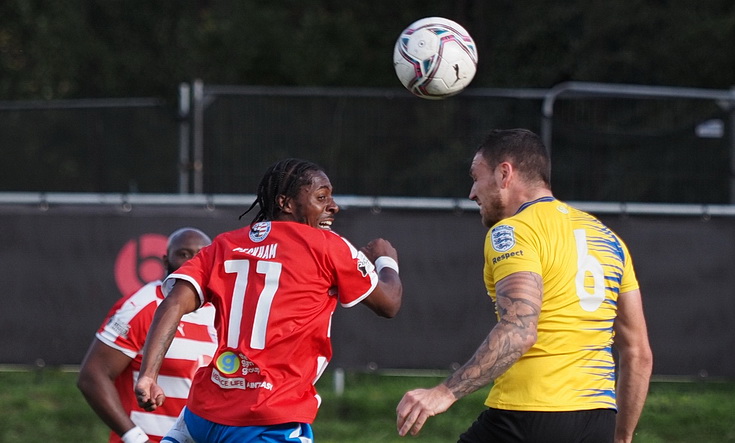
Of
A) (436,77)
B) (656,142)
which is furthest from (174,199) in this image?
(656,142)

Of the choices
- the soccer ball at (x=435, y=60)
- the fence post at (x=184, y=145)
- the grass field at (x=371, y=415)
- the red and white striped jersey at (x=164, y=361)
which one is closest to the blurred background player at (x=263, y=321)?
the red and white striped jersey at (x=164, y=361)

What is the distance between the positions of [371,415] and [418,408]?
5.95 meters

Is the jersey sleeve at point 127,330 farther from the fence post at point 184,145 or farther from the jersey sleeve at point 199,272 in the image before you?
the fence post at point 184,145

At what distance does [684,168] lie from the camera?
10906 mm

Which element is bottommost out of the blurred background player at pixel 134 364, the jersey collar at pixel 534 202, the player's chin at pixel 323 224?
the blurred background player at pixel 134 364

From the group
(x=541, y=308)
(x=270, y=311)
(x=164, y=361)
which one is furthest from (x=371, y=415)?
(x=541, y=308)

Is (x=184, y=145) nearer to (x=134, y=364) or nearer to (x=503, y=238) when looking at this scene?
(x=134, y=364)

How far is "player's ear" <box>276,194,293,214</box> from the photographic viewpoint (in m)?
4.98

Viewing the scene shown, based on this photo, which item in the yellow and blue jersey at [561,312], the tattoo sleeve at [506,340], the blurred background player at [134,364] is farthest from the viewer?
the blurred background player at [134,364]

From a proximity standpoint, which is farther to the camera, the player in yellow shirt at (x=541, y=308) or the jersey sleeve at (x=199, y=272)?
the jersey sleeve at (x=199, y=272)

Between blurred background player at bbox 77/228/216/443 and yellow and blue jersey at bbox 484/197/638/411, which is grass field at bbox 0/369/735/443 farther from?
yellow and blue jersey at bbox 484/197/638/411

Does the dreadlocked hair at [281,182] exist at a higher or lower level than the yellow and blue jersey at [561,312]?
higher

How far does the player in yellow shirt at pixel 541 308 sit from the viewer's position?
4.36 metres

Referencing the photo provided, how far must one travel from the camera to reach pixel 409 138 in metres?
10.7
